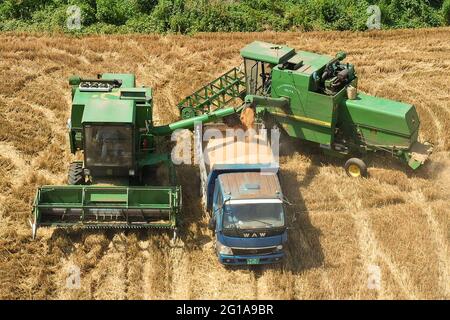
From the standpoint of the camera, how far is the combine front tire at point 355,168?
608 inches

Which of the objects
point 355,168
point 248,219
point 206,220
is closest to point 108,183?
point 206,220

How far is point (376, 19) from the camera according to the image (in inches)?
1042

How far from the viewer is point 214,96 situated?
58.1 feet

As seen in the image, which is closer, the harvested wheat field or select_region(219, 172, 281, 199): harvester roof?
the harvested wheat field

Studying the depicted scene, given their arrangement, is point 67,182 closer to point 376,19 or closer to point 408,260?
point 408,260

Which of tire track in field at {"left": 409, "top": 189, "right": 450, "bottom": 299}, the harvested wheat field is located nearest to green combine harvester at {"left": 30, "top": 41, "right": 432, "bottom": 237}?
the harvested wheat field

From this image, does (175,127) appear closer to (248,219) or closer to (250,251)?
(248,219)

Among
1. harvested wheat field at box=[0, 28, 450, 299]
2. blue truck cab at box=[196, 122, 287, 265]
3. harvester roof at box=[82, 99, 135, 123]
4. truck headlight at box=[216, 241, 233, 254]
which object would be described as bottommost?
harvested wheat field at box=[0, 28, 450, 299]

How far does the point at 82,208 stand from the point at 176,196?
6.61 feet

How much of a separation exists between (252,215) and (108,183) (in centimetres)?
365

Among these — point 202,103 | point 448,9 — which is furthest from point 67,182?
point 448,9

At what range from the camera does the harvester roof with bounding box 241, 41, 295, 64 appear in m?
Result: 16.2

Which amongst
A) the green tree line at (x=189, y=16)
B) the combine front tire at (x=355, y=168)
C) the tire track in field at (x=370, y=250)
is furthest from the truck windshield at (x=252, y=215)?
the green tree line at (x=189, y=16)

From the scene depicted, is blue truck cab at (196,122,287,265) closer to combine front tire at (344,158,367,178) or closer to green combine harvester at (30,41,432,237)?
green combine harvester at (30,41,432,237)
